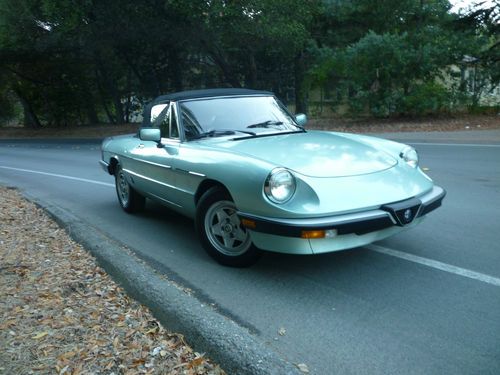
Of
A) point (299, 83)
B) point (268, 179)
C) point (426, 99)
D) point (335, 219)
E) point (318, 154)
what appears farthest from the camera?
point (299, 83)

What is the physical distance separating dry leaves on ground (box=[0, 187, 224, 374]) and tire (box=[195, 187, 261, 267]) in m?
0.93

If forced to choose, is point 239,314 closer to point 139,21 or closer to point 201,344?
point 201,344

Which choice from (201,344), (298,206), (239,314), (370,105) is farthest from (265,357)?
(370,105)

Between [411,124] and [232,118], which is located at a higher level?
[232,118]

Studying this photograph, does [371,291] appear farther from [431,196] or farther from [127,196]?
[127,196]

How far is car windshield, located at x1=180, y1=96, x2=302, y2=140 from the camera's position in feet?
16.7

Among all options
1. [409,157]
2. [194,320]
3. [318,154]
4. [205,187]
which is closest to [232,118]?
[205,187]

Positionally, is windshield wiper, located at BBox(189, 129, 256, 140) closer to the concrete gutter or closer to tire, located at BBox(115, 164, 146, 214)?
the concrete gutter

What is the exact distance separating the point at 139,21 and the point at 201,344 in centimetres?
1907

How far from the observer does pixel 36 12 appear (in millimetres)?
21562

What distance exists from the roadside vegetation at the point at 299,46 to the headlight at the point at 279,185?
47.7ft

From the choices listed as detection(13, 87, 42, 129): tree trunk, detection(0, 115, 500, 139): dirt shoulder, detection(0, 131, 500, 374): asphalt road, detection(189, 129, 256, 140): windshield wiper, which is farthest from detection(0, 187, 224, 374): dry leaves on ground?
detection(13, 87, 42, 129): tree trunk

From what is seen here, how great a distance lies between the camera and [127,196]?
671cm

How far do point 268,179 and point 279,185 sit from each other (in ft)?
0.31
